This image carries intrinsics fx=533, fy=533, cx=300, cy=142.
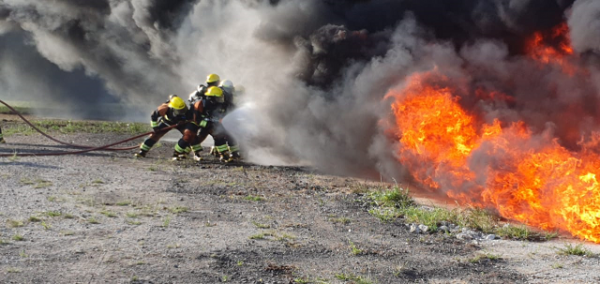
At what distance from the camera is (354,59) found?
11820mm

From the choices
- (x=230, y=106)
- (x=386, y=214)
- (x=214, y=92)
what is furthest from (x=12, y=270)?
(x=230, y=106)

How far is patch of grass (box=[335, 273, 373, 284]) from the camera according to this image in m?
5.16

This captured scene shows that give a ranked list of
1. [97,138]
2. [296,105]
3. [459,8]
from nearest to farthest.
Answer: [459,8] → [296,105] → [97,138]

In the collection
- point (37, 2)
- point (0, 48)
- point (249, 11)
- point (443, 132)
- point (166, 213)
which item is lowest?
point (166, 213)

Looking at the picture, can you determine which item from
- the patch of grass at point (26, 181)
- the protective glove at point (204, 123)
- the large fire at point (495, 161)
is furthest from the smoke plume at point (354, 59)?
the patch of grass at point (26, 181)

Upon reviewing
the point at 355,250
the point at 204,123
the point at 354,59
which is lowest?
the point at 355,250

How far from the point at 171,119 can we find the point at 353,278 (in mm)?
9041

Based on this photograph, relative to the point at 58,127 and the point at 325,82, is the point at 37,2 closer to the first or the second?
the point at 58,127

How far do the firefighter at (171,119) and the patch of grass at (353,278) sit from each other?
27.9 ft

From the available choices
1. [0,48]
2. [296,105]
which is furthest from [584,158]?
[0,48]

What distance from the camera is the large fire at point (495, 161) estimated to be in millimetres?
7129

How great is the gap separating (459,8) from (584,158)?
471 cm

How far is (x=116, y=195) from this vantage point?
8.62 metres

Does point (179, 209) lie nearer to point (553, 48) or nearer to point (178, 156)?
point (178, 156)
